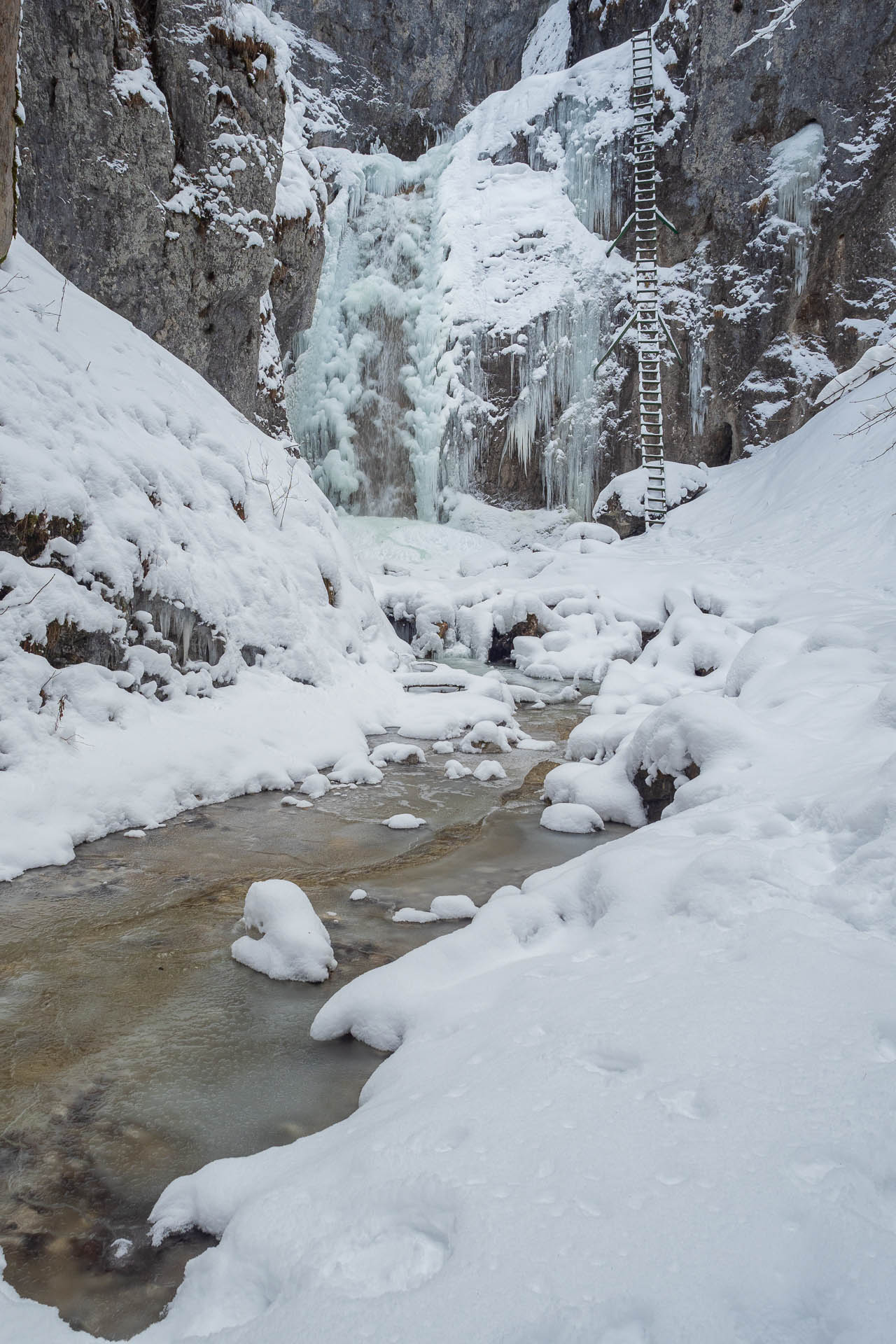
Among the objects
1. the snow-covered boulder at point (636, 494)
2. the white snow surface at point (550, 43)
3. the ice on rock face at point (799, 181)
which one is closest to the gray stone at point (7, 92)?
the snow-covered boulder at point (636, 494)

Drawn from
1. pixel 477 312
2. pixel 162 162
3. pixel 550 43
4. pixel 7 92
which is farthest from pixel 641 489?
pixel 550 43

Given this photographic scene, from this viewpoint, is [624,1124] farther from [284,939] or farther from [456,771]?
[456,771]

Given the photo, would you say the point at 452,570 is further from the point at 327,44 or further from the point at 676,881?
the point at 327,44

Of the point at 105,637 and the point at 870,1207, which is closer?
the point at 870,1207

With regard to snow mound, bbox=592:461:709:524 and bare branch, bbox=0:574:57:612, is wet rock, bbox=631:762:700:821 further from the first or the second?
snow mound, bbox=592:461:709:524

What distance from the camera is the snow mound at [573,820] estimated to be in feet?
11.4

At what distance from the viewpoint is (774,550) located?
863cm

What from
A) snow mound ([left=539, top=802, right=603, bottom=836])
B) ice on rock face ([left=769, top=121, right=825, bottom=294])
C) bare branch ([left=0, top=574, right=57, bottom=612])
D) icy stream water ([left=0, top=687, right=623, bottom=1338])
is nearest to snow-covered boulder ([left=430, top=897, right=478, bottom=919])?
icy stream water ([left=0, top=687, right=623, bottom=1338])

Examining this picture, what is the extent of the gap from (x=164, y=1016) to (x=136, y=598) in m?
2.53

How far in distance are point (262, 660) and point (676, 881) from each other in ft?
10.7

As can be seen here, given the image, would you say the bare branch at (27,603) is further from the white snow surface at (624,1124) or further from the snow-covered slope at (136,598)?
the white snow surface at (624,1124)

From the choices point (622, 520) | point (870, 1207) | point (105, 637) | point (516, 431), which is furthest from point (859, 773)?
point (516, 431)

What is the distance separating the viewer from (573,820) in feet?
11.5

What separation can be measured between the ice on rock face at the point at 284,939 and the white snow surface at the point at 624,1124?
28 cm
